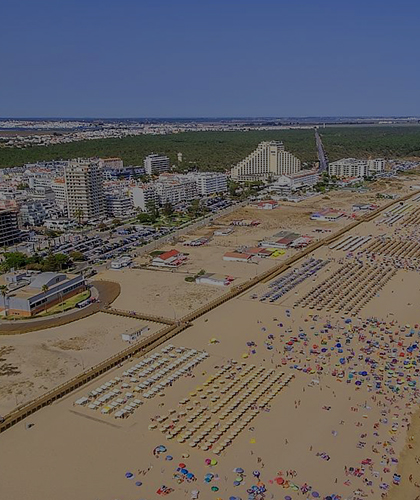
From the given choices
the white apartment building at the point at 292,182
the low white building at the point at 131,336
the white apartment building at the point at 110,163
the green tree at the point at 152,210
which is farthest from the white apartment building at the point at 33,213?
the white apartment building at the point at 292,182

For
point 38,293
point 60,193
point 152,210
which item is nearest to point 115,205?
point 152,210

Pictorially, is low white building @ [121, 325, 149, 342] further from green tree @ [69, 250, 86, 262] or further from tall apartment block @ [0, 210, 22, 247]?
tall apartment block @ [0, 210, 22, 247]

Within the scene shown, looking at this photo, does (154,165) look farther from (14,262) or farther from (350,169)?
(14,262)

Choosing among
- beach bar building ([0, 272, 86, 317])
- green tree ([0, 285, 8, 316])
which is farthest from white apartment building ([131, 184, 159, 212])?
green tree ([0, 285, 8, 316])

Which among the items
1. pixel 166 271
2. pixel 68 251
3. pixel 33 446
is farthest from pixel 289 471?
pixel 68 251

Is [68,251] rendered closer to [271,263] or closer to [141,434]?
[271,263]

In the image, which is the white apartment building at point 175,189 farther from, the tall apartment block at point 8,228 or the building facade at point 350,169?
the building facade at point 350,169
